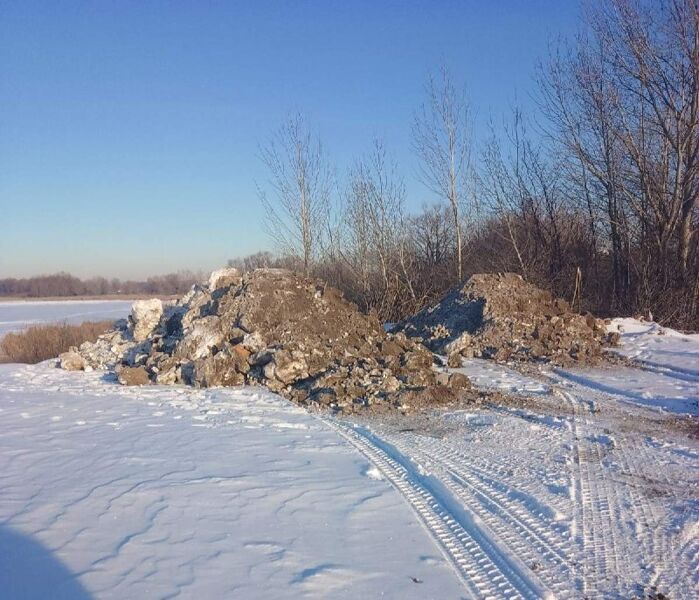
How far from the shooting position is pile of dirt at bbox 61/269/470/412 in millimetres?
9703

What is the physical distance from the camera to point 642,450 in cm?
670

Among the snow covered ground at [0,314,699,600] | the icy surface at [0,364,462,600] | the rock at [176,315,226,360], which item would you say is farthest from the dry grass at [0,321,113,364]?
the icy surface at [0,364,462,600]

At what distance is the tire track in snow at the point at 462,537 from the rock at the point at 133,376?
6.05 meters

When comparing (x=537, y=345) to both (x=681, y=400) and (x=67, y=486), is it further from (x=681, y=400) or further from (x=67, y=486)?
(x=67, y=486)

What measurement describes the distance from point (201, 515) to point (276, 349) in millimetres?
6328

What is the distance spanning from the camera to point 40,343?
20531 millimetres

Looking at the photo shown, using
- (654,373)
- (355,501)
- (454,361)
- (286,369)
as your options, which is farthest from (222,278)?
(355,501)

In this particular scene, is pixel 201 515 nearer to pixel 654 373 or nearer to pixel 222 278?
pixel 654 373

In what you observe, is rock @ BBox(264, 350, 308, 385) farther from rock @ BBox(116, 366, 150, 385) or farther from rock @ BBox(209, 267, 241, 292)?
rock @ BBox(209, 267, 241, 292)

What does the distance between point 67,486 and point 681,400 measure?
311 inches

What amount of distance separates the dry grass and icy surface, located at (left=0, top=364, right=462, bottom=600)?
1250cm

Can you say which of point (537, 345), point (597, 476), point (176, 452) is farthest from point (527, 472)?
point (537, 345)

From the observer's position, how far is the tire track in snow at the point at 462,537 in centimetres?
388

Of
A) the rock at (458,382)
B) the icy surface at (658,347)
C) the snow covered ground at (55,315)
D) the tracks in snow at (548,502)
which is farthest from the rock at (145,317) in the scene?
the snow covered ground at (55,315)
